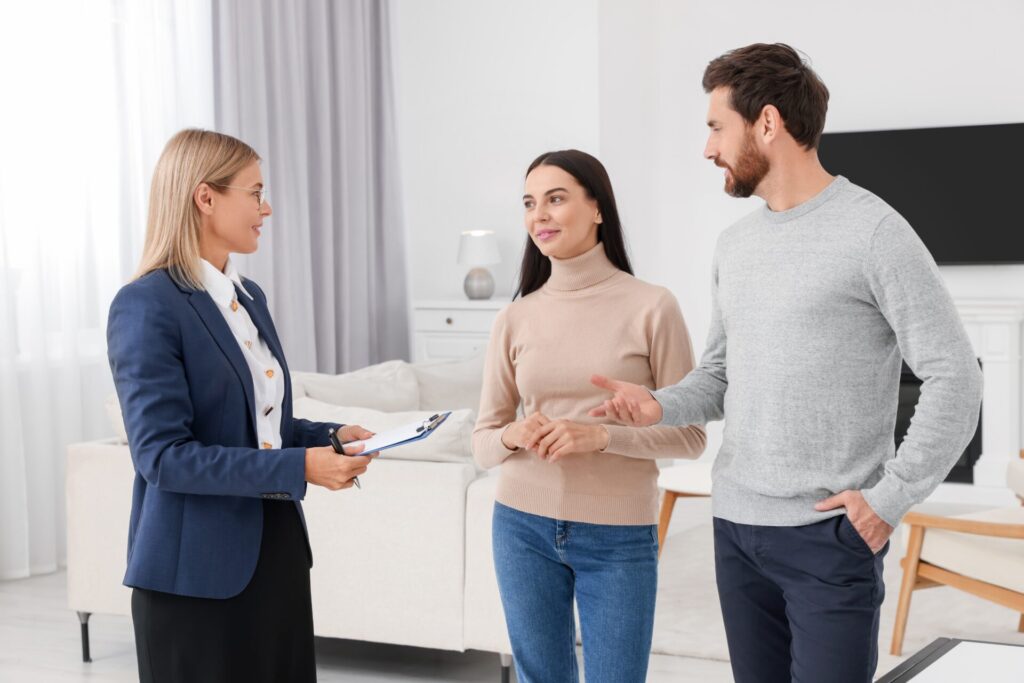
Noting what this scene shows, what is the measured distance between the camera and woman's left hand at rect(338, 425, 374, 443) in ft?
6.34

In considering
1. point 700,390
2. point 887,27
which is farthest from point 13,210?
point 887,27

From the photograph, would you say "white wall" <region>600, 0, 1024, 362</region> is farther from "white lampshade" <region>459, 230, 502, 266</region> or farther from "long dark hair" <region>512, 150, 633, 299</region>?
"long dark hair" <region>512, 150, 633, 299</region>

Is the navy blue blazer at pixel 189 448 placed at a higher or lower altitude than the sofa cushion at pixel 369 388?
higher

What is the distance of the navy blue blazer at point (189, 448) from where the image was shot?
1.61m

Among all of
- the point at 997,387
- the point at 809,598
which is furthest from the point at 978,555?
the point at 997,387

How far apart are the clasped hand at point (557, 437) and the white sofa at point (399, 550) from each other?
51.8 inches

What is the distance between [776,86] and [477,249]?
478cm

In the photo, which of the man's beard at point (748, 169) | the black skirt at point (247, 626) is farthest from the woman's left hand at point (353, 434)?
the man's beard at point (748, 169)

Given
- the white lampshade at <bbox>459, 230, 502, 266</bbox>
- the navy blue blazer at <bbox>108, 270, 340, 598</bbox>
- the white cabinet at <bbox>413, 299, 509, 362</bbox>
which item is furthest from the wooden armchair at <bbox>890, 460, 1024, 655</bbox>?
the white lampshade at <bbox>459, 230, 502, 266</bbox>

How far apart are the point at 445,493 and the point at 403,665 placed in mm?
674

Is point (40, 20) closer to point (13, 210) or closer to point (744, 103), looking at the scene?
point (13, 210)

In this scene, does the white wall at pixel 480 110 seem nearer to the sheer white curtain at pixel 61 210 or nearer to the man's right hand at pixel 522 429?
the sheer white curtain at pixel 61 210

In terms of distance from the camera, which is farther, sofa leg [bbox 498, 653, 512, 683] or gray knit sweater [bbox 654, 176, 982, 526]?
sofa leg [bbox 498, 653, 512, 683]

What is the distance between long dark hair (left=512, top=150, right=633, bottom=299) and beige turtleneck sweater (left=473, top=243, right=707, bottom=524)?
0.03 metres
